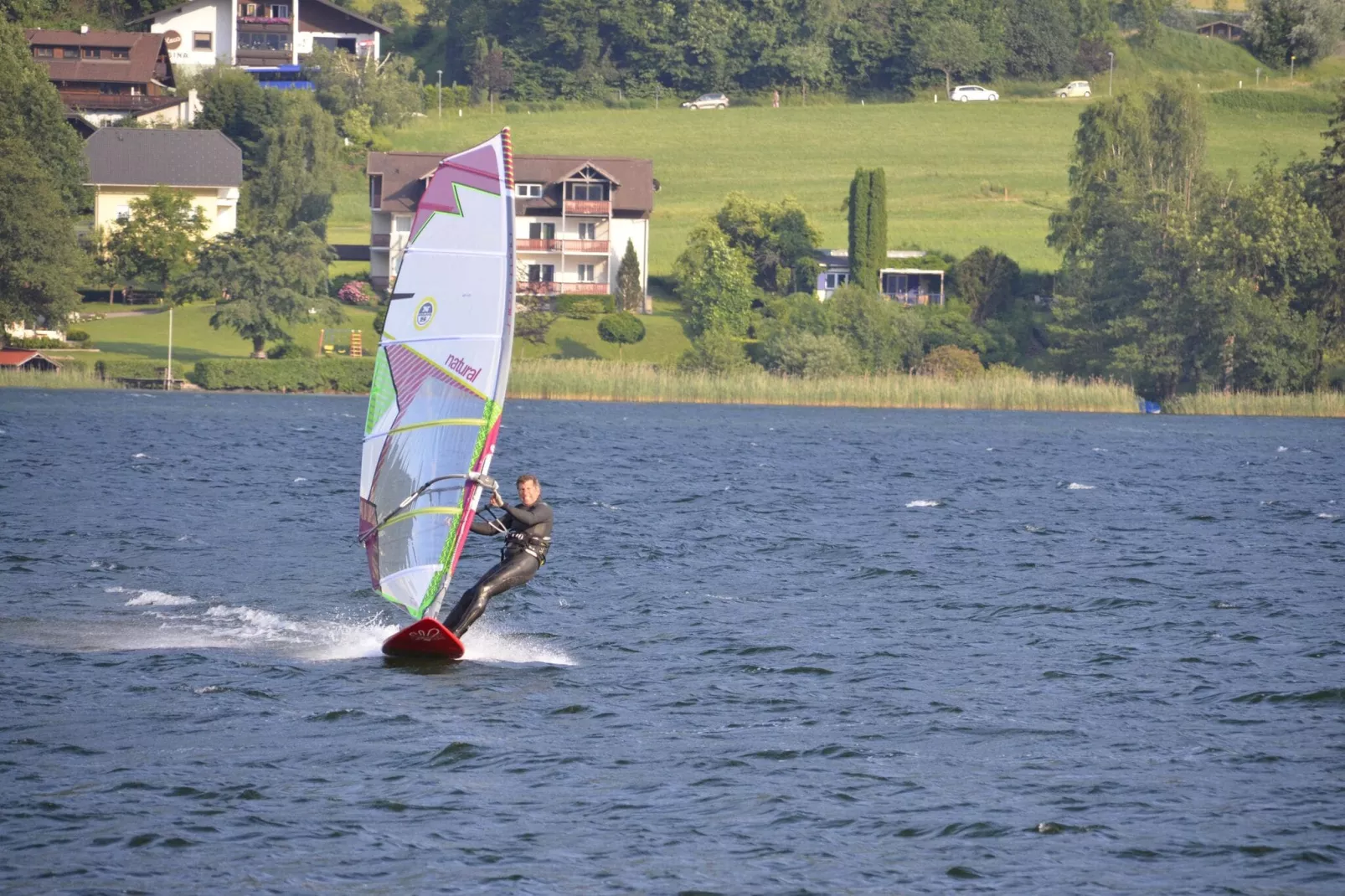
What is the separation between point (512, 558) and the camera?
58.9ft

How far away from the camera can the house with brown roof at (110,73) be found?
377 feet

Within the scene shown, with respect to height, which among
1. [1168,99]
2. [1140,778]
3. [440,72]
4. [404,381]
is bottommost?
[1140,778]

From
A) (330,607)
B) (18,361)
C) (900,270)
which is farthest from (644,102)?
(330,607)

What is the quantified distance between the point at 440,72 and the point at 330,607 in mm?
131340

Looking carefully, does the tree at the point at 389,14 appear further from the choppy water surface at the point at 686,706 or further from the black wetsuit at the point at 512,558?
the black wetsuit at the point at 512,558

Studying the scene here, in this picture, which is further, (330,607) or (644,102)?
(644,102)

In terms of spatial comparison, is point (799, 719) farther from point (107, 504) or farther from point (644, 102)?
point (644, 102)

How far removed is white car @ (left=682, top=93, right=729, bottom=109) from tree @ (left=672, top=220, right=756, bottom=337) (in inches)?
2095

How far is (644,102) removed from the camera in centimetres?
14750

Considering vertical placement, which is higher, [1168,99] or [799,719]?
[1168,99]

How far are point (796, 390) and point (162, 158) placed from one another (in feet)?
148

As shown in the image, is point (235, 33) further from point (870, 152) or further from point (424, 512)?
point (424, 512)

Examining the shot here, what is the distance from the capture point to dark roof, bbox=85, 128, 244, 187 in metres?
96.6

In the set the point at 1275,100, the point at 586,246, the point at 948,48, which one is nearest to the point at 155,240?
the point at 586,246
